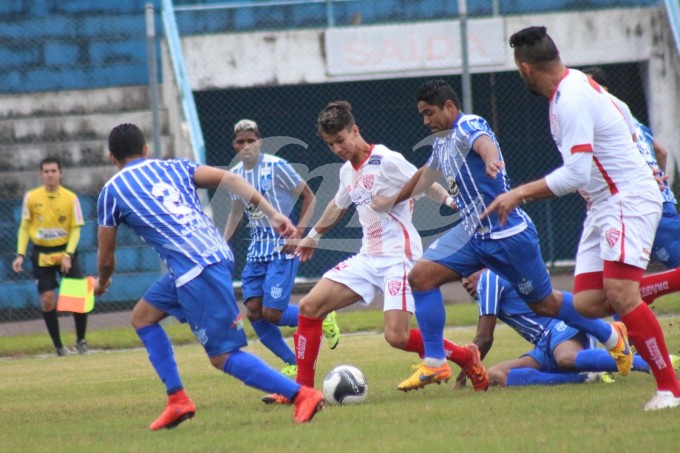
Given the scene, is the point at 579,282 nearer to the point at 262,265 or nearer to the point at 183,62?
the point at 262,265

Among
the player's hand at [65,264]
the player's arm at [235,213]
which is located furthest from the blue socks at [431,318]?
the player's hand at [65,264]

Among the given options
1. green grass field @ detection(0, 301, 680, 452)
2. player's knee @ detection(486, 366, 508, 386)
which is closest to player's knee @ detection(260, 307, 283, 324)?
green grass field @ detection(0, 301, 680, 452)

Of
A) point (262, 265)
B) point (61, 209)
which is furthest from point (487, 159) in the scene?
point (61, 209)

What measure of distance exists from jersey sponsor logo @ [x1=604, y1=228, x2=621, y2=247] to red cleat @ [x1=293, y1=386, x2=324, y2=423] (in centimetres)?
179

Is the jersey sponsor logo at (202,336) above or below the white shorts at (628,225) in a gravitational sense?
below

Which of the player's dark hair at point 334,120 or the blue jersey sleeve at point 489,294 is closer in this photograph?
the player's dark hair at point 334,120

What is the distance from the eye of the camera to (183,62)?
664 inches

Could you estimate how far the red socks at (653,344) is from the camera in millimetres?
6348

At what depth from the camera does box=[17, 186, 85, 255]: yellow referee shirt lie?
1365 centimetres

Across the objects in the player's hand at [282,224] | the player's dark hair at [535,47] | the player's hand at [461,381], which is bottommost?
the player's hand at [461,381]

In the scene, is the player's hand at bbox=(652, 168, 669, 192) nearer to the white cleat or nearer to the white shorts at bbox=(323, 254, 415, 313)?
the white shorts at bbox=(323, 254, 415, 313)

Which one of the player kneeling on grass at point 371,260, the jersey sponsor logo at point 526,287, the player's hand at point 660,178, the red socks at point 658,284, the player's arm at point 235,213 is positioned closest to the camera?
the jersey sponsor logo at point 526,287

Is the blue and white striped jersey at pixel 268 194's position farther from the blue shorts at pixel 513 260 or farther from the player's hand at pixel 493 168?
the player's hand at pixel 493 168

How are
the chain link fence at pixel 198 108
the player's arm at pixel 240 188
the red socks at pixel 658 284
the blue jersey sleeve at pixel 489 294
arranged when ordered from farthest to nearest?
the chain link fence at pixel 198 108 → the blue jersey sleeve at pixel 489 294 → the red socks at pixel 658 284 → the player's arm at pixel 240 188
